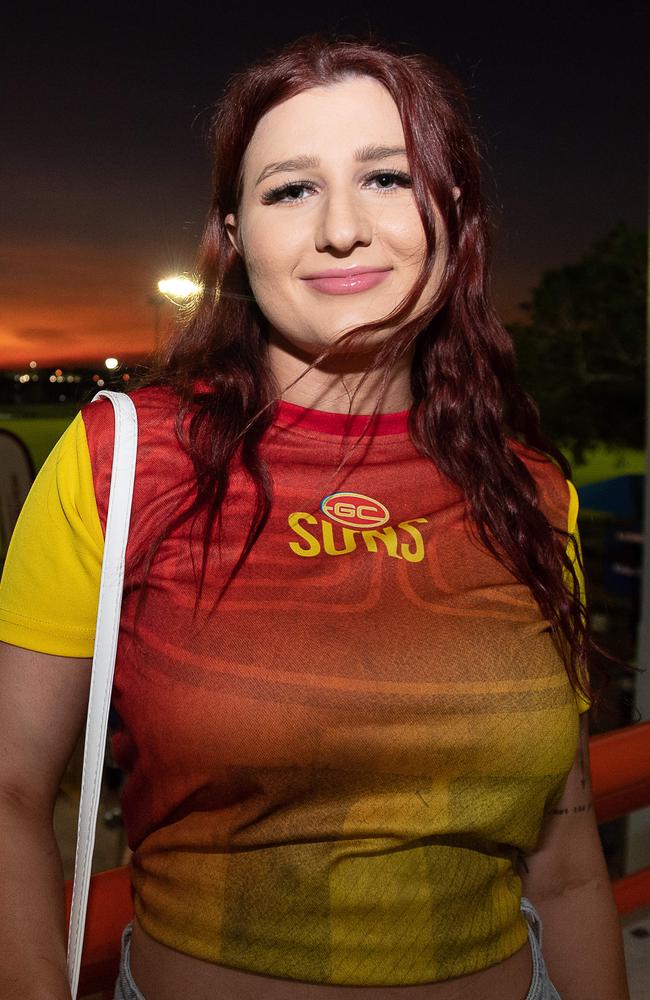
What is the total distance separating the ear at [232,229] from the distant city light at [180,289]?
0.08 m

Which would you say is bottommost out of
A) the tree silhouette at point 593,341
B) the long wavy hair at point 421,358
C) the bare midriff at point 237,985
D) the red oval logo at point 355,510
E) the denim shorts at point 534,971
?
the denim shorts at point 534,971

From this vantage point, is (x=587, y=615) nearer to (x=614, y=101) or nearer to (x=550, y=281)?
(x=614, y=101)

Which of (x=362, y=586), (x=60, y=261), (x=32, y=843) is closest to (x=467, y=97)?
(x=362, y=586)

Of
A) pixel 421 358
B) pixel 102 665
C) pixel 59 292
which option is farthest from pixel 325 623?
pixel 59 292

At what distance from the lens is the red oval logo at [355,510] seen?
86 cm

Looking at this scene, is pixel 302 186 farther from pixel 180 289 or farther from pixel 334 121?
pixel 180 289

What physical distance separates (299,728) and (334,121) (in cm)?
60

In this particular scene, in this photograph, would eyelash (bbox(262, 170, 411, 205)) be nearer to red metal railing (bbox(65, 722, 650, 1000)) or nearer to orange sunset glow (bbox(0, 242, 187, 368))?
red metal railing (bbox(65, 722, 650, 1000))

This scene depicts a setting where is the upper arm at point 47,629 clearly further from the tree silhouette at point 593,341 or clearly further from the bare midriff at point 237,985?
the tree silhouette at point 593,341

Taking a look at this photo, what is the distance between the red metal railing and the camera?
2.92 ft

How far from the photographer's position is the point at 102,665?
0.74 meters

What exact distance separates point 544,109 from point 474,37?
293 cm

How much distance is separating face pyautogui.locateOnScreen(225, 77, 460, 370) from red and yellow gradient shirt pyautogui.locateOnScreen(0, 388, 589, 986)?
198 mm

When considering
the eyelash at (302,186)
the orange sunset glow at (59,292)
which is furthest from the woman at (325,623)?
the orange sunset glow at (59,292)
